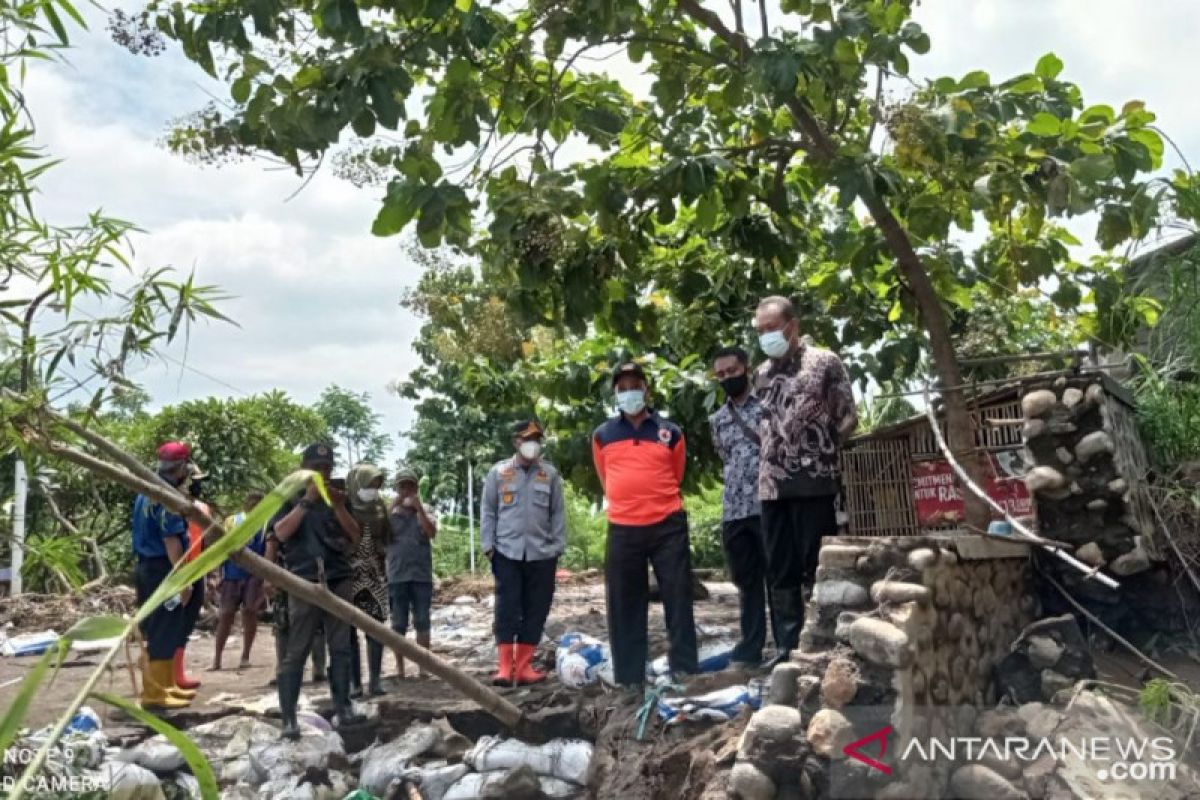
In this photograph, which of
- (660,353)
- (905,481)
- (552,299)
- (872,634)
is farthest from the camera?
(660,353)

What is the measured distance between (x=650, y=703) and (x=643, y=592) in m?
0.76

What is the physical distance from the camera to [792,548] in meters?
4.55

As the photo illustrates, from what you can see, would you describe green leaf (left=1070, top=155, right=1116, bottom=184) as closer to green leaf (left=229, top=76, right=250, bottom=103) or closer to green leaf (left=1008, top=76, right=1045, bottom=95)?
green leaf (left=1008, top=76, right=1045, bottom=95)

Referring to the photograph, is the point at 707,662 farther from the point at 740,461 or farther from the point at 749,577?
the point at 740,461

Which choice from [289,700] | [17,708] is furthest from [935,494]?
[17,708]

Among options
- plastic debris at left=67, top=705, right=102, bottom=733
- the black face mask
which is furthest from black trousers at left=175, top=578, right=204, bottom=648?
the black face mask

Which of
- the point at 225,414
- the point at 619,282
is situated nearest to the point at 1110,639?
the point at 619,282

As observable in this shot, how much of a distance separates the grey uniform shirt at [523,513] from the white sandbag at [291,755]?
1363 millimetres

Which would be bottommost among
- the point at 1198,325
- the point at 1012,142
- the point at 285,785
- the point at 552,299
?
the point at 285,785

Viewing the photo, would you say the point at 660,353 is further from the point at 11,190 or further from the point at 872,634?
the point at 11,190

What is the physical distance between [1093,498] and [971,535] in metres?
0.97

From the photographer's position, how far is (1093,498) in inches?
193

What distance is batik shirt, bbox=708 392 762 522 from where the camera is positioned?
5039mm

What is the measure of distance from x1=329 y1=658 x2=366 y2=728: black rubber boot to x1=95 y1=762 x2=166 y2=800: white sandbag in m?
0.96
